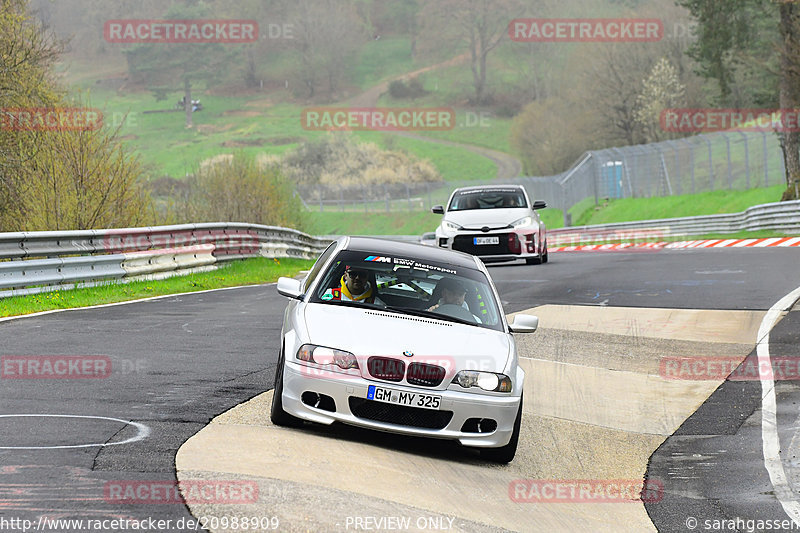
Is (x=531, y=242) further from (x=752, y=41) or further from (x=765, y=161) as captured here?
(x=765, y=161)

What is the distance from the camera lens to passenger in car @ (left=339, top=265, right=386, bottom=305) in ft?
28.5

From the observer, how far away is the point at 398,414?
7.47 metres

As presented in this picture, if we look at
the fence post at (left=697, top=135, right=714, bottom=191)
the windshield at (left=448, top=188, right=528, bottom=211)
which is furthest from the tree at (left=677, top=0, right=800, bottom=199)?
the windshield at (left=448, top=188, right=528, bottom=211)

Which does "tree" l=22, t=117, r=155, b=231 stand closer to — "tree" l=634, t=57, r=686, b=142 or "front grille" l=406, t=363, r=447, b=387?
"front grille" l=406, t=363, r=447, b=387

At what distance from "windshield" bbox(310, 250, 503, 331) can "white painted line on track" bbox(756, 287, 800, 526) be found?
7.27 ft

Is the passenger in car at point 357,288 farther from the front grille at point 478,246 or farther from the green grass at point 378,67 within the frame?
the green grass at point 378,67

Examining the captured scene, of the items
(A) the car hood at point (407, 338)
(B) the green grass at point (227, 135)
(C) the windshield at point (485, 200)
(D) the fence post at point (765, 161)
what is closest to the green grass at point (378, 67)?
(B) the green grass at point (227, 135)

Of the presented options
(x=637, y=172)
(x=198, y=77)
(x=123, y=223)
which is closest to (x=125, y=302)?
(x=123, y=223)

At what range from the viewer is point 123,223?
26062 mm

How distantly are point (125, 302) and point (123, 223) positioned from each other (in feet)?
31.1

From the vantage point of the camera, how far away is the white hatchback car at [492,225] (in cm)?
2297

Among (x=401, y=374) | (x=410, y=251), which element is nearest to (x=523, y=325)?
(x=410, y=251)

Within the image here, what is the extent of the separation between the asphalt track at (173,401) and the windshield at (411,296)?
4.02 feet

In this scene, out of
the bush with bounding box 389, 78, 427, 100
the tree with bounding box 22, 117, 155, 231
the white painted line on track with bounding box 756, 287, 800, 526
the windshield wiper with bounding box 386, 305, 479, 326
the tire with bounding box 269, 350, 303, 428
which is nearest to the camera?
the white painted line on track with bounding box 756, 287, 800, 526
